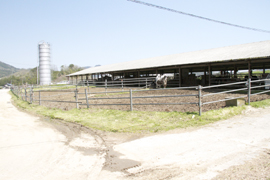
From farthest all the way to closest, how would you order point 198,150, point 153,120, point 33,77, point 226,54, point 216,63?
point 33,77, point 226,54, point 216,63, point 153,120, point 198,150

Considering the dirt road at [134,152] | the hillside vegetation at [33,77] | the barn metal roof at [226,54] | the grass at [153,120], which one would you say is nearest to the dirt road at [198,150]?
the dirt road at [134,152]

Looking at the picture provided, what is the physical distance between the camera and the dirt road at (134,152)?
329cm

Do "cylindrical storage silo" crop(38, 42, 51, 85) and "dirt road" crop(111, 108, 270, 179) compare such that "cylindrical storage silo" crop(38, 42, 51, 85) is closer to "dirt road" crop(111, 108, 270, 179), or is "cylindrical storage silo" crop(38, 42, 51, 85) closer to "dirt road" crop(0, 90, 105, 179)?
"dirt road" crop(0, 90, 105, 179)

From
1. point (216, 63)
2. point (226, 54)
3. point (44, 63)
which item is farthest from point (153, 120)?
point (44, 63)

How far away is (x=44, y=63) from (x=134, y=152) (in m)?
57.2

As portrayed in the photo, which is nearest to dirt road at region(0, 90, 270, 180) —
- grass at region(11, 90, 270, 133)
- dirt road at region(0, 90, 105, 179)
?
dirt road at region(0, 90, 105, 179)

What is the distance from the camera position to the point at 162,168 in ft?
11.0

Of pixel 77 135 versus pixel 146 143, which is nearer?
pixel 146 143

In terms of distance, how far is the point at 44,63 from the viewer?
2176 inches

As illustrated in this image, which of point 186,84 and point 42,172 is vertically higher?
point 186,84

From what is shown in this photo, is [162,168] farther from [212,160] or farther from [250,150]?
[250,150]

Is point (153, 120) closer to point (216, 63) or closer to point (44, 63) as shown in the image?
point (216, 63)

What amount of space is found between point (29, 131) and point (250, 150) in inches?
241

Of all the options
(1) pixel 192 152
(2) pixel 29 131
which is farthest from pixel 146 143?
(2) pixel 29 131
